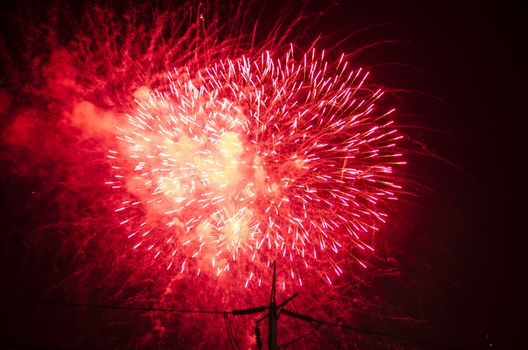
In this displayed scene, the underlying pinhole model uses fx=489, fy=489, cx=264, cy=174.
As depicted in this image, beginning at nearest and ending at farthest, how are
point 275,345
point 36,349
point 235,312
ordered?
point 36,349
point 275,345
point 235,312

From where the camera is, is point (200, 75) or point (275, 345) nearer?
point (275, 345)

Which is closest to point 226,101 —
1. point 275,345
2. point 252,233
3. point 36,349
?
point 252,233

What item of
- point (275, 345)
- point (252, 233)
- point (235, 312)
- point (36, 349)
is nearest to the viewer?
point (36, 349)

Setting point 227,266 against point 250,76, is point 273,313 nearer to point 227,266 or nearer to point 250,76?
point 227,266

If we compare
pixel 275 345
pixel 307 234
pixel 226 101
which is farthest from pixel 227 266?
pixel 226 101

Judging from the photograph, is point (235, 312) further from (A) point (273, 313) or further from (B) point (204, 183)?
(B) point (204, 183)

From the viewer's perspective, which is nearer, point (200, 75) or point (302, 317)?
point (302, 317)

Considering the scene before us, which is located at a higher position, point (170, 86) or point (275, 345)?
point (170, 86)

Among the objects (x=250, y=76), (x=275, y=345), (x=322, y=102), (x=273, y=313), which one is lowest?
(x=275, y=345)

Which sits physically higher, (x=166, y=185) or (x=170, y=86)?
(x=170, y=86)
